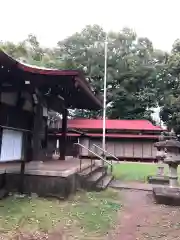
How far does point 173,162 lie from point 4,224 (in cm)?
514

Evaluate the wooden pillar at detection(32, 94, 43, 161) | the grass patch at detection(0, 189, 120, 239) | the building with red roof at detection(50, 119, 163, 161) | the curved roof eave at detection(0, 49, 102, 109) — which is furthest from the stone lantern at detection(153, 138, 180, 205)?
the building with red roof at detection(50, 119, 163, 161)

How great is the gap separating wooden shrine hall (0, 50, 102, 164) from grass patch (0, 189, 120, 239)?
1419mm

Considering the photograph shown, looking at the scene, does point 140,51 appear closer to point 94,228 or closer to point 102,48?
point 102,48

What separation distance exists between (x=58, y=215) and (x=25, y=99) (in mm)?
4321

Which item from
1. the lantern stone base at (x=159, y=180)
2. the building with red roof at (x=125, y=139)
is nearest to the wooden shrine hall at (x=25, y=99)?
the lantern stone base at (x=159, y=180)

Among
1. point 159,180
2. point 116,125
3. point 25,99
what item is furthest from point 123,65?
point 25,99

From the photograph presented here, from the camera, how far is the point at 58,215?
5.96 m

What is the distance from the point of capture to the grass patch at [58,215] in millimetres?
5199

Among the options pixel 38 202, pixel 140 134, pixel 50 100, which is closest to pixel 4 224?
pixel 38 202

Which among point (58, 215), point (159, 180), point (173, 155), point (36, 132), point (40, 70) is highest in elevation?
point (40, 70)

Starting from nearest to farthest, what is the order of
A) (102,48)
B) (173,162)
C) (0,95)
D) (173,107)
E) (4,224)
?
(4,224) < (0,95) < (173,162) < (173,107) < (102,48)

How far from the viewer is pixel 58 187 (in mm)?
7238

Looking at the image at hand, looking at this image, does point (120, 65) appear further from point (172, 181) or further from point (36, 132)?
point (172, 181)

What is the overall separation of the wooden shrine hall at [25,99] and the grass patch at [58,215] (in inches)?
55.9
